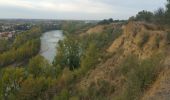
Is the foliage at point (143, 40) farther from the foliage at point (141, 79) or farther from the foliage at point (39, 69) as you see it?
the foliage at point (39, 69)

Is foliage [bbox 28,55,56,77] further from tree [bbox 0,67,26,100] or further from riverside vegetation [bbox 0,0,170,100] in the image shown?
tree [bbox 0,67,26,100]

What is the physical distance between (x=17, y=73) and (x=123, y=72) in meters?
11.6

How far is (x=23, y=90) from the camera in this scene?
3083 cm

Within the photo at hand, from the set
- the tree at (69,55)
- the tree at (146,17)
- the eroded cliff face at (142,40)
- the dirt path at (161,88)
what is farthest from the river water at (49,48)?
the dirt path at (161,88)

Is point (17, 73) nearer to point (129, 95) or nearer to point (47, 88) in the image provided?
point (47, 88)

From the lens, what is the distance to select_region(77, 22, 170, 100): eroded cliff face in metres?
29.8

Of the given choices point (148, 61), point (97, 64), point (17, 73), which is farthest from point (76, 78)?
point (148, 61)

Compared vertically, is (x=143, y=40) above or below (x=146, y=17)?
below

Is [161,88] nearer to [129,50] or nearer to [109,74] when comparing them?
[109,74]

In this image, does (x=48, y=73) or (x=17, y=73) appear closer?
(x=17, y=73)

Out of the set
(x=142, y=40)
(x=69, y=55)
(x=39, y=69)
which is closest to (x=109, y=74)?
(x=142, y=40)

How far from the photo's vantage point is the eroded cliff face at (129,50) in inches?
1174

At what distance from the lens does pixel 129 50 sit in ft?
118

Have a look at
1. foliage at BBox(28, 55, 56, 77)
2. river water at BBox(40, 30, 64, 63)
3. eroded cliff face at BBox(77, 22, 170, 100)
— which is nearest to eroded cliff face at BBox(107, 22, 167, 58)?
eroded cliff face at BBox(77, 22, 170, 100)
